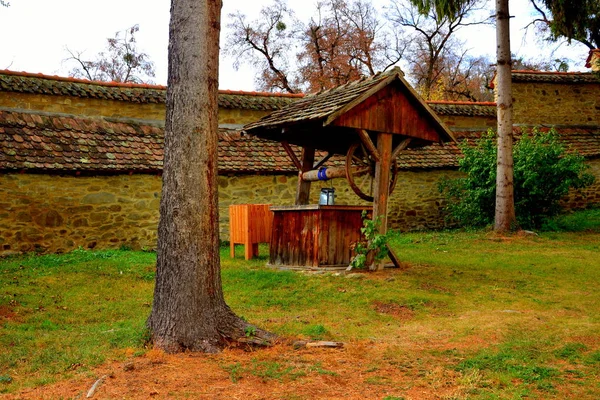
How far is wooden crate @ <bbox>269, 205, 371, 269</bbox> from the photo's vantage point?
378 inches

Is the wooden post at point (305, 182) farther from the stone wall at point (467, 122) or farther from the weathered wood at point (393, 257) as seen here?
the stone wall at point (467, 122)

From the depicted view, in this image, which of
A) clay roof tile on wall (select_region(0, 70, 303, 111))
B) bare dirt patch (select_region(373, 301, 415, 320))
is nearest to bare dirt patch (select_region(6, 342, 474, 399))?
bare dirt patch (select_region(373, 301, 415, 320))

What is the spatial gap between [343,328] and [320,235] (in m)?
3.40

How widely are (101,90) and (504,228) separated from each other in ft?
34.9

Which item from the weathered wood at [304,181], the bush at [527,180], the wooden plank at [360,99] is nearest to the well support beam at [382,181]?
the wooden plank at [360,99]

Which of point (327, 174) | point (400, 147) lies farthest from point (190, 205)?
point (400, 147)

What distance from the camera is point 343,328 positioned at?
247 inches

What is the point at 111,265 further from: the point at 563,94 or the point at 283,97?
the point at 563,94

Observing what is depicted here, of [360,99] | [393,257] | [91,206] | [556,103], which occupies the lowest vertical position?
[393,257]

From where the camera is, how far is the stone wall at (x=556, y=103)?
1914 centimetres

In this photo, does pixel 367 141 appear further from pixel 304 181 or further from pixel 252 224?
pixel 252 224

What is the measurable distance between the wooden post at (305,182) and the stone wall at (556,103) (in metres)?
11.1

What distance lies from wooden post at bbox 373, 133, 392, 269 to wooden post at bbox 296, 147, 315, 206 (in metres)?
1.81

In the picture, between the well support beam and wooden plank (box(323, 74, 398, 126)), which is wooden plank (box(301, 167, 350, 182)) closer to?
the well support beam
